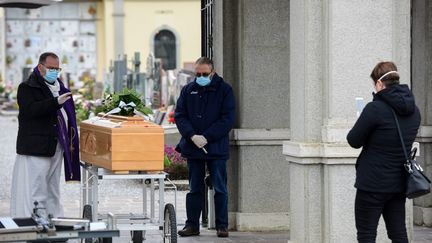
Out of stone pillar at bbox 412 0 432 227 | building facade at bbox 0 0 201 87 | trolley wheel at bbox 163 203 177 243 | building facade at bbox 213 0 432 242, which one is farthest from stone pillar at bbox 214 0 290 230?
building facade at bbox 0 0 201 87

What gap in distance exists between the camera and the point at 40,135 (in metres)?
11.0

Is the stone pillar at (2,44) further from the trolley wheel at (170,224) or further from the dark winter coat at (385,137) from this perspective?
the dark winter coat at (385,137)

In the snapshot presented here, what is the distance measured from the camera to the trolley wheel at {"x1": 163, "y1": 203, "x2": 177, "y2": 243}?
1034 centimetres

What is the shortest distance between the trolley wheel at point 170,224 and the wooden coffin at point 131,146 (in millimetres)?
560

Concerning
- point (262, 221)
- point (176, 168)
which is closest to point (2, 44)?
point (176, 168)

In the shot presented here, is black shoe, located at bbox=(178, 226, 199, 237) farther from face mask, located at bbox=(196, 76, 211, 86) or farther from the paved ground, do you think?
face mask, located at bbox=(196, 76, 211, 86)

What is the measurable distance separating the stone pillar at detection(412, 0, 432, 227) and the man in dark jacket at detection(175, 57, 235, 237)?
2.42 meters

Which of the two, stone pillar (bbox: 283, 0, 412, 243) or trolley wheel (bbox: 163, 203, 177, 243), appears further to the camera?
trolley wheel (bbox: 163, 203, 177, 243)

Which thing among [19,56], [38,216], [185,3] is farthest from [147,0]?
[38,216]

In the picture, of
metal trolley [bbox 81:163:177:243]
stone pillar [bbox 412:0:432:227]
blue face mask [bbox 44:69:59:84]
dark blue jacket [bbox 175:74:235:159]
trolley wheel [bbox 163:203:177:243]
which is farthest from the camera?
stone pillar [bbox 412:0:432:227]

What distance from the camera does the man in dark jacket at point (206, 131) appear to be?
39.1ft

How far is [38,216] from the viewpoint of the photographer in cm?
814

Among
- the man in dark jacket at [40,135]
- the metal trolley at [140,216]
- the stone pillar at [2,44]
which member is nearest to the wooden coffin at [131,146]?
the metal trolley at [140,216]

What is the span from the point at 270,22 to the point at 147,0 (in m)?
44.5
